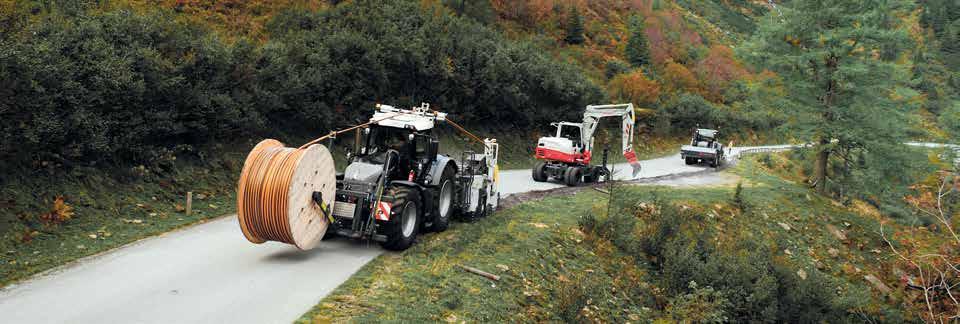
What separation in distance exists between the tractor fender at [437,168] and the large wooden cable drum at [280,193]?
2.68 m

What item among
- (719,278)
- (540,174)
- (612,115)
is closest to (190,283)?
(719,278)

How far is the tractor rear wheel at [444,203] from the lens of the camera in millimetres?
11407

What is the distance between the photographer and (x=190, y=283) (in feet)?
26.7

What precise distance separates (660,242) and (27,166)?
1341cm

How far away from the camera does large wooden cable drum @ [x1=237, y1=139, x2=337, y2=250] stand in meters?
8.43

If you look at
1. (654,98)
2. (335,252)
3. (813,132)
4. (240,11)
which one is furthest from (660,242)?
(654,98)

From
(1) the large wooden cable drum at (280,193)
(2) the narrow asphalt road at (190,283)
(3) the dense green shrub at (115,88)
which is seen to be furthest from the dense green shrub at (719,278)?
(3) the dense green shrub at (115,88)

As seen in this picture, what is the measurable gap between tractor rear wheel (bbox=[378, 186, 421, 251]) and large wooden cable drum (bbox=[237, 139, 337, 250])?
1250 millimetres

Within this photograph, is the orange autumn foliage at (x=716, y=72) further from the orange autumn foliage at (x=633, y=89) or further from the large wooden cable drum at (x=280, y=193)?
the large wooden cable drum at (x=280, y=193)

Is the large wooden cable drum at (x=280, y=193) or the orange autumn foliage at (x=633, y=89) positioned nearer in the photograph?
the large wooden cable drum at (x=280, y=193)

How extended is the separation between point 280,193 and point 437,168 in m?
3.74

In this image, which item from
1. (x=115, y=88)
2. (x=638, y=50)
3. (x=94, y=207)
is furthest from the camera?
(x=638, y=50)

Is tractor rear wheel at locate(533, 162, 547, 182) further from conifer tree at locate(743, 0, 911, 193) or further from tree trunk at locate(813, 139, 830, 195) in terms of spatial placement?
tree trunk at locate(813, 139, 830, 195)

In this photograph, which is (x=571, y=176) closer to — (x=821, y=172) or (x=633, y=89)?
(x=821, y=172)
